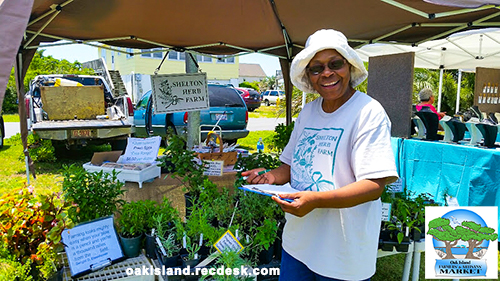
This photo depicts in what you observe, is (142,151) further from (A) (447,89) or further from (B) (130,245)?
(A) (447,89)

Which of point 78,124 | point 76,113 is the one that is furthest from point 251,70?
point 78,124

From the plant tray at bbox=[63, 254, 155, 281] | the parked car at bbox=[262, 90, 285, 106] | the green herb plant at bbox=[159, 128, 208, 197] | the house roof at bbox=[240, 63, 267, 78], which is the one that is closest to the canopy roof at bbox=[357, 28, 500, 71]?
the green herb plant at bbox=[159, 128, 208, 197]

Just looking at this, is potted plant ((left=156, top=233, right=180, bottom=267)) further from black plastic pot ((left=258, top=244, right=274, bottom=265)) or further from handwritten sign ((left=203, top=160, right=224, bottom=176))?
handwritten sign ((left=203, top=160, right=224, bottom=176))

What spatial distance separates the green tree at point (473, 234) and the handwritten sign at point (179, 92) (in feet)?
9.18

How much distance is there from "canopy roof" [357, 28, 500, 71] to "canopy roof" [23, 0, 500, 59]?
4529 millimetres

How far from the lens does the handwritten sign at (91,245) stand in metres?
2.01

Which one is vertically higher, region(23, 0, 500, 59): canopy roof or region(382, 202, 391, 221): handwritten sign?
region(23, 0, 500, 59): canopy roof

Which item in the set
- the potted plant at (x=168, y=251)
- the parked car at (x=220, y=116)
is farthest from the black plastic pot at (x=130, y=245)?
the parked car at (x=220, y=116)

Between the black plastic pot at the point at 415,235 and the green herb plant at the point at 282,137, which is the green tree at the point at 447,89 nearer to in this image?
the green herb plant at the point at 282,137

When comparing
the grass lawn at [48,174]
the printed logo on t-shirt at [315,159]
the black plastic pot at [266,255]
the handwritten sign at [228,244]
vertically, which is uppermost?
the printed logo on t-shirt at [315,159]

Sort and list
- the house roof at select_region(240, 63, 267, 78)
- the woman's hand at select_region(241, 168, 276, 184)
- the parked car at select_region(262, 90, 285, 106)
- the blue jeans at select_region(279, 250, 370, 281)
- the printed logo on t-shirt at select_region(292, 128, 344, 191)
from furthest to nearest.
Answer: the house roof at select_region(240, 63, 267, 78) → the parked car at select_region(262, 90, 285, 106) → the woman's hand at select_region(241, 168, 276, 184) → the blue jeans at select_region(279, 250, 370, 281) → the printed logo on t-shirt at select_region(292, 128, 344, 191)

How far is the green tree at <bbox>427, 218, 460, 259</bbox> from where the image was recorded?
261 centimetres

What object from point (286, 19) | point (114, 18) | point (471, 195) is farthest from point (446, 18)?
point (114, 18)

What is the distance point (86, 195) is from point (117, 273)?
535mm
